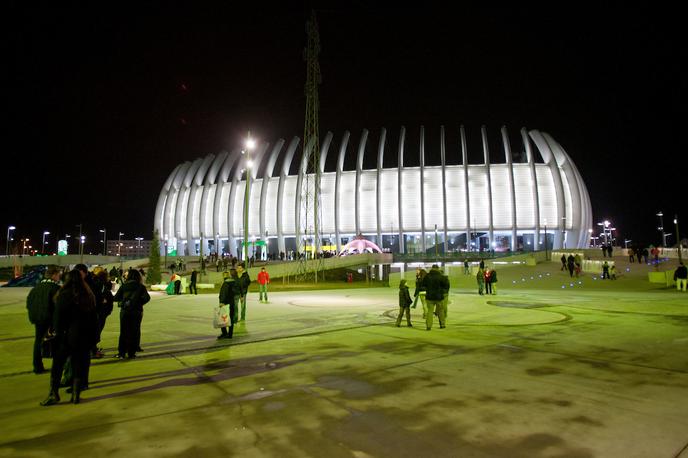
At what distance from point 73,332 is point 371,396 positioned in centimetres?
347

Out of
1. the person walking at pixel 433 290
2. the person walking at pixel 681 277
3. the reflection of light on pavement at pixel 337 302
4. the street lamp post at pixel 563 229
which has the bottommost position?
the reflection of light on pavement at pixel 337 302

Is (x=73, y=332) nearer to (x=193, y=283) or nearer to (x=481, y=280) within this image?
(x=481, y=280)

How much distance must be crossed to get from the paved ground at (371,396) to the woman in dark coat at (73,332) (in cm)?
25

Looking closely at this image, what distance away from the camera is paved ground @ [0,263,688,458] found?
358 cm

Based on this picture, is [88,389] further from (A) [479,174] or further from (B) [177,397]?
(A) [479,174]

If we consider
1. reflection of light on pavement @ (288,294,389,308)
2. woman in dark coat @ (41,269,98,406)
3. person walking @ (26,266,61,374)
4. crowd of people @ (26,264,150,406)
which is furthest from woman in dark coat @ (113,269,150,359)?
reflection of light on pavement @ (288,294,389,308)

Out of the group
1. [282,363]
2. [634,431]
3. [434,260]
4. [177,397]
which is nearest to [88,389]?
[177,397]

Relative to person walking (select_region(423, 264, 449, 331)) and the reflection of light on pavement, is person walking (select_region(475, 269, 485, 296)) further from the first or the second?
person walking (select_region(423, 264, 449, 331))

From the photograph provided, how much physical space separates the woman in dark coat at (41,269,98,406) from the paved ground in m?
0.25

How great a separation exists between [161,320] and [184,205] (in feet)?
275

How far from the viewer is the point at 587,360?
6672 mm

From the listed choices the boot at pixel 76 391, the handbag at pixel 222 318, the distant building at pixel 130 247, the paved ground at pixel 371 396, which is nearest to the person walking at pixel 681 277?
the paved ground at pixel 371 396

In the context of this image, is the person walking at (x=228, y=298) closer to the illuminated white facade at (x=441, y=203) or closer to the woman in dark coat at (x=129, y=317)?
the woman in dark coat at (x=129, y=317)

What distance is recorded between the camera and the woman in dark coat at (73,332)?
481cm
